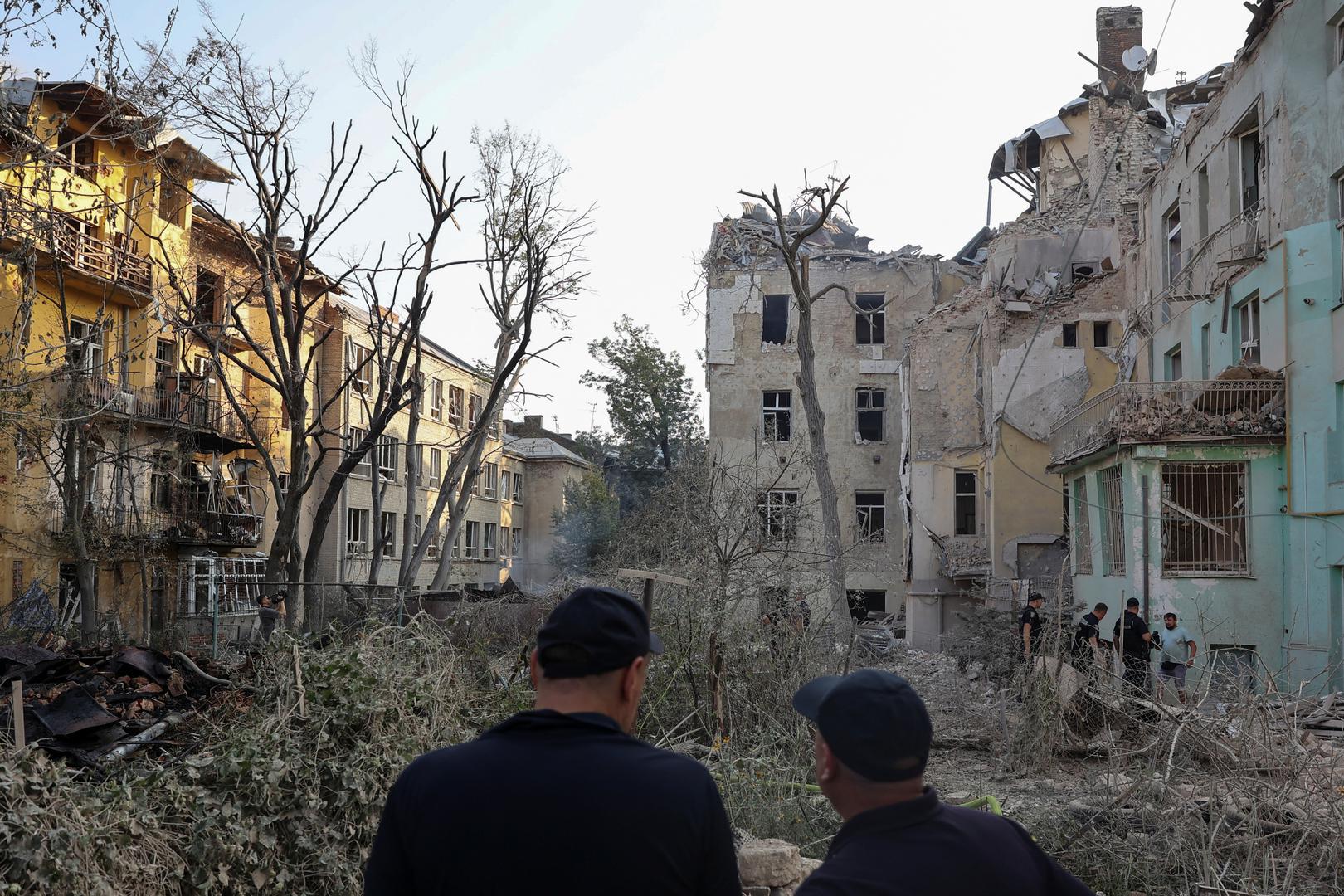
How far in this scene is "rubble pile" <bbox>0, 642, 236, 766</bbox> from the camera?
9.09m

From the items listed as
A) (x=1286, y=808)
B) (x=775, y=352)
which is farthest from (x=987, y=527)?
(x=1286, y=808)

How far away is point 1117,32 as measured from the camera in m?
32.2

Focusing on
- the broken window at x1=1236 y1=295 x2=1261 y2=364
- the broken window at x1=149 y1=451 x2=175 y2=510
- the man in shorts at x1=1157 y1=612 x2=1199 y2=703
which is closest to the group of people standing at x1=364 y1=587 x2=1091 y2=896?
the man in shorts at x1=1157 y1=612 x2=1199 y2=703

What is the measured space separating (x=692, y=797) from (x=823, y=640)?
414 inches

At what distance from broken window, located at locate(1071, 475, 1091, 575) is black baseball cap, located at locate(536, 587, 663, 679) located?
2180 centimetres

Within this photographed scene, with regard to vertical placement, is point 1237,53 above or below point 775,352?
above

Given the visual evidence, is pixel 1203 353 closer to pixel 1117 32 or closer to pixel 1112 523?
pixel 1112 523

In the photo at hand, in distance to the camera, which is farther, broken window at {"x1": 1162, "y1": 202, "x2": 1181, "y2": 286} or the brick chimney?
the brick chimney

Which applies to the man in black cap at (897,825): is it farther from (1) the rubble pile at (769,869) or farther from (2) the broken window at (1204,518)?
(2) the broken window at (1204,518)

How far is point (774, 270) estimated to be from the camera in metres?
35.6

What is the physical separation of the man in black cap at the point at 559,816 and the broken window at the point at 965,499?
98.5ft

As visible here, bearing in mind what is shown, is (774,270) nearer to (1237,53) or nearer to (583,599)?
(1237,53)

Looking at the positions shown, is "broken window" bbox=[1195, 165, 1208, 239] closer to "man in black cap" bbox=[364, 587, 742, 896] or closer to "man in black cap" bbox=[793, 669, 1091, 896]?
"man in black cap" bbox=[793, 669, 1091, 896]

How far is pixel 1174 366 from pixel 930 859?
24.5 metres
